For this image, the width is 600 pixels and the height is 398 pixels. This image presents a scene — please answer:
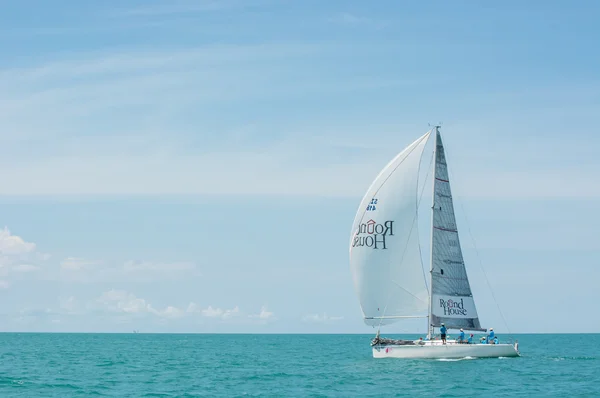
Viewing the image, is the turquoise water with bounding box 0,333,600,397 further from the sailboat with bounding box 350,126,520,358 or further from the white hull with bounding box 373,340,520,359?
the sailboat with bounding box 350,126,520,358

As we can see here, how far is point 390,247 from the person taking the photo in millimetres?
49406

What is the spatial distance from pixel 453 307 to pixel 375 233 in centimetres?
672

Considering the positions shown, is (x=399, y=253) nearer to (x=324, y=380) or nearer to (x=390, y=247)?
(x=390, y=247)

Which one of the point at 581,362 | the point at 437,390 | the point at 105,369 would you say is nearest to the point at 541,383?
the point at 437,390

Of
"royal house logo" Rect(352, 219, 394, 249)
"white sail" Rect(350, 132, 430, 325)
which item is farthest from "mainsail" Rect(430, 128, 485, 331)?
"royal house logo" Rect(352, 219, 394, 249)

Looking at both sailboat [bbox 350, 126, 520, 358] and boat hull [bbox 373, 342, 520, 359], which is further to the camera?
sailboat [bbox 350, 126, 520, 358]

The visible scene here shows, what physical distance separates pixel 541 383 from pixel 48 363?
37949 mm

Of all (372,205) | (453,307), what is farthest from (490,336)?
(372,205)

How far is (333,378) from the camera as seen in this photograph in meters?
44.9

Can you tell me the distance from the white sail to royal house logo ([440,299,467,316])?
125cm

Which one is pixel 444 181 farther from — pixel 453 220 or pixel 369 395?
pixel 369 395

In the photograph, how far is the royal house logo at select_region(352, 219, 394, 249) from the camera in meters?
49.4

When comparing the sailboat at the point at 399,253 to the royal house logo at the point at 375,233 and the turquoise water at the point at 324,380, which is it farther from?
the turquoise water at the point at 324,380

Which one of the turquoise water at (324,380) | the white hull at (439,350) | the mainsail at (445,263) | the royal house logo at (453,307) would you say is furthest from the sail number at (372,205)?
the turquoise water at (324,380)
